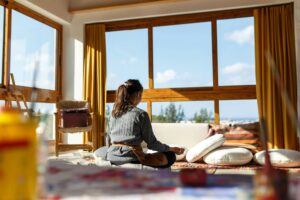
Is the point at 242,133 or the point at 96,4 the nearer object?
the point at 242,133

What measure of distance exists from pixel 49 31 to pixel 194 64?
277cm

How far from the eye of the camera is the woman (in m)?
2.08

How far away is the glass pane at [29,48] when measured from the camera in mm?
5020

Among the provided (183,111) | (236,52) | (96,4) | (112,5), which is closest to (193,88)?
(183,111)

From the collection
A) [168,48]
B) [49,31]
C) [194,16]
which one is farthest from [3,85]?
[194,16]

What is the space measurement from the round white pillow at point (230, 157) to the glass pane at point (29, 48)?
2.76 meters

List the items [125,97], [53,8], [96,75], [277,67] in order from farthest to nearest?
[96,75]
[53,8]
[277,67]
[125,97]

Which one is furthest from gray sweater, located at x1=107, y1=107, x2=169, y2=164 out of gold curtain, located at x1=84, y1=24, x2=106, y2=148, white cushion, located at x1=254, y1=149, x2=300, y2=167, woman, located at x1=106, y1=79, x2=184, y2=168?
gold curtain, located at x1=84, y1=24, x2=106, y2=148

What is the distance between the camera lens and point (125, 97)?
2.27 m

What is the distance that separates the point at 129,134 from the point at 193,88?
3.55m

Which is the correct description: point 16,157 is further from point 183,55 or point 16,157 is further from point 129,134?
point 183,55

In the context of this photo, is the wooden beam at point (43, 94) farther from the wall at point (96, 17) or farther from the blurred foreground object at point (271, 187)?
the blurred foreground object at point (271, 187)

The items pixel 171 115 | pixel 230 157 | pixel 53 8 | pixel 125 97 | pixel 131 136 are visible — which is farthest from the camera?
pixel 171 115

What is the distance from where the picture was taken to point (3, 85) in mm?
4727
